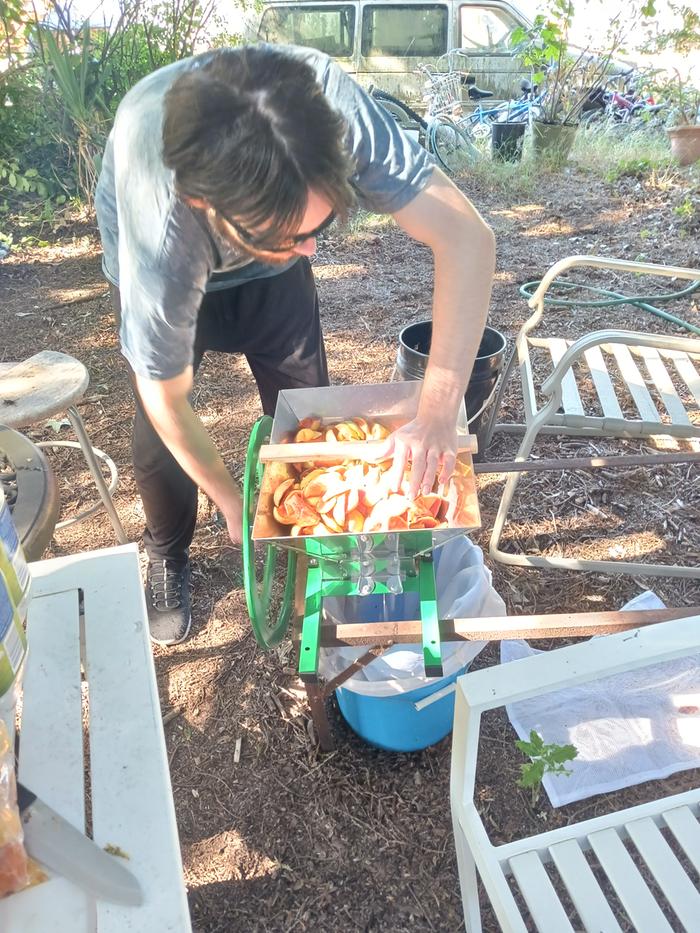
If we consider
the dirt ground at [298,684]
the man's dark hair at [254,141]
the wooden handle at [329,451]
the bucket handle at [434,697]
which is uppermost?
the man's dark hair at [254,141]

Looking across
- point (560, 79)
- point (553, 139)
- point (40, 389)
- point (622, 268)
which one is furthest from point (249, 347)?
point (560, 79)

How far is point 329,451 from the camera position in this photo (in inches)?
50.8

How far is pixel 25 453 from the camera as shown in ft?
4.13

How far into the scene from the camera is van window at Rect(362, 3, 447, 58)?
681 cm

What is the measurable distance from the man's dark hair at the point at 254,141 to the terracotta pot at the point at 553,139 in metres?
5.85

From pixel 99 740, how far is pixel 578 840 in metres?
0.83

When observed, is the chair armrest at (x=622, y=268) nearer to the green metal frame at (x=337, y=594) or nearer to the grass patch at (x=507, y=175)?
the green metal frame at (x=337, y=594)

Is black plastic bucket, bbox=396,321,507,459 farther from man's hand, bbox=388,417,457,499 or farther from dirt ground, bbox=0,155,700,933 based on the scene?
man's hand, bbox=388,417,457,499

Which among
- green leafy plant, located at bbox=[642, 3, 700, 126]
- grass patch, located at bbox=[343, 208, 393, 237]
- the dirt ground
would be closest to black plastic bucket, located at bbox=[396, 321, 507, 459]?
the dirt ground

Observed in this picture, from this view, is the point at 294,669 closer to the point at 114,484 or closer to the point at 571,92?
the point at 114,484

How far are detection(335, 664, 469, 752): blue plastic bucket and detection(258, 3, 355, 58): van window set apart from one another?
7316mm

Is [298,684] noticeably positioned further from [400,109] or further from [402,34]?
[402,34]

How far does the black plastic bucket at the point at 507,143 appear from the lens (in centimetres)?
604

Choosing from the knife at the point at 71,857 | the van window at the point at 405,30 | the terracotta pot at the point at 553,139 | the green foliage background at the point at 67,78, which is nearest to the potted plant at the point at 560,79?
the terracotta pot at the point at 553,139
